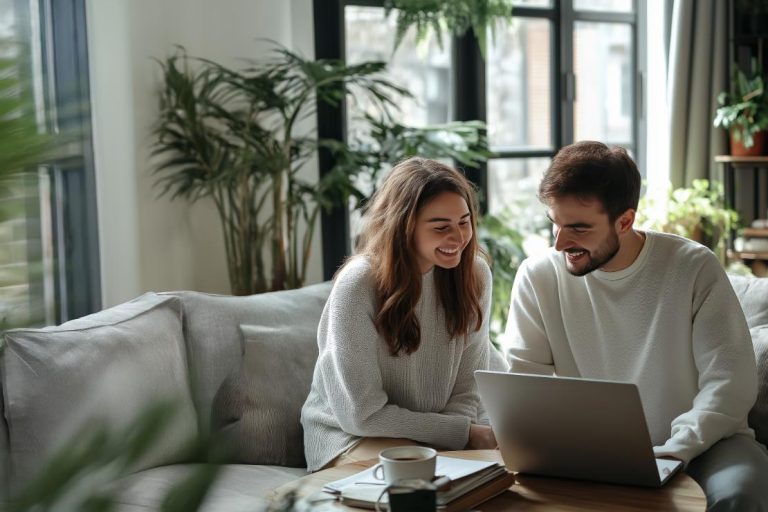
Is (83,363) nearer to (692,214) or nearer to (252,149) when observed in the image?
(252,149)

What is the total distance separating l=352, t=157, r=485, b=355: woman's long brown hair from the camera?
226cm

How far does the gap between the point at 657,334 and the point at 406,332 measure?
57cm

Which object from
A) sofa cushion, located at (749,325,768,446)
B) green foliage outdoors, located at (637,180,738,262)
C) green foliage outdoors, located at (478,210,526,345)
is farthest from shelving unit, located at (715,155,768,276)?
sofa cushion, located at (749,325,768,446)

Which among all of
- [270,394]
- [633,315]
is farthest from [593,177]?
[270,394]

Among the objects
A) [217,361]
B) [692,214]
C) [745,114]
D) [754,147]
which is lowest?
[217,361]

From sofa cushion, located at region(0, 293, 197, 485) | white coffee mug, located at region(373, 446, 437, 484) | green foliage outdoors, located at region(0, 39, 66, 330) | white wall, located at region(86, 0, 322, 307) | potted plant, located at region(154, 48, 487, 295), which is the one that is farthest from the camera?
potted plant, located at region(154, 48, 487, 295)

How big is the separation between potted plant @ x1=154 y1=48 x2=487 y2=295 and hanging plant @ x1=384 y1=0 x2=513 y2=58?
0.51 meters

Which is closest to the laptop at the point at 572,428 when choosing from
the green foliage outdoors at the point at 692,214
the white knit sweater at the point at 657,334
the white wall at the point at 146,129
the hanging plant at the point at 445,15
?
the white knit sweater at the point at 657,334

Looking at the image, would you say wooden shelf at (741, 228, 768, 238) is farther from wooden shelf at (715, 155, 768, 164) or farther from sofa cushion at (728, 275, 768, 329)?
sofa cushion at (728, 275, 768, 329)

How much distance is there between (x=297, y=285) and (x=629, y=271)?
1.63 metres

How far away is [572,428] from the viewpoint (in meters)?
1.62

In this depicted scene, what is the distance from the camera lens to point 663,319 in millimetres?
2137

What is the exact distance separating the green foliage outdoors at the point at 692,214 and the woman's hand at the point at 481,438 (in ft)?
8.27

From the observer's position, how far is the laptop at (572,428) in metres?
1.55
